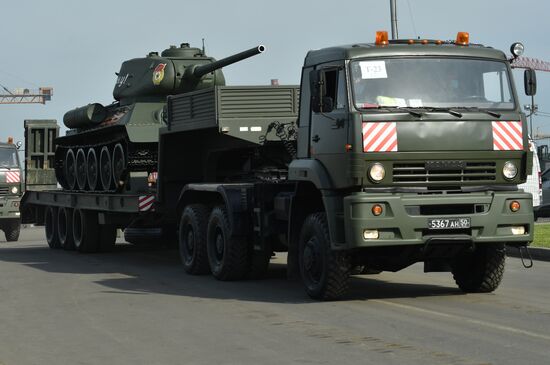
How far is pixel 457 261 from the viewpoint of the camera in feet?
42.4

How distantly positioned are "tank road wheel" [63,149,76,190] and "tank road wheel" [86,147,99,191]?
1.32 metres

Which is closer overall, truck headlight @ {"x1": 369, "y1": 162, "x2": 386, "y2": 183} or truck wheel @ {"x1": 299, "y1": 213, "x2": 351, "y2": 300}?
truck headlight @ {"x1": 369, "y1": 162, "x2": 386, "y2": 183}

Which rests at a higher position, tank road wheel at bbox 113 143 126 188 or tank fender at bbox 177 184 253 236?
tank road wheel at bbox 113 143 126 188

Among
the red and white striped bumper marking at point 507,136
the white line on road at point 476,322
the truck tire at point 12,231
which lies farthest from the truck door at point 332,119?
the truck tire at point 12,231

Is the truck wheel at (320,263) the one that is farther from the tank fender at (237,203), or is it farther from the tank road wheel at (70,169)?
the tank road wheel at (70,169)

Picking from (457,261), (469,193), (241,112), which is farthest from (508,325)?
(241,112)

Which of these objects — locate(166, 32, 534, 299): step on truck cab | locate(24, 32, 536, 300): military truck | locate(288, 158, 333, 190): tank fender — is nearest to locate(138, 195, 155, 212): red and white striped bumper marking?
locate(24, 32, 536, 300): military truck

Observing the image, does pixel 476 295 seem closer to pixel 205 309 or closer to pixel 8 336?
pixel 205 309

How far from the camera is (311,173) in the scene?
12.0 metres

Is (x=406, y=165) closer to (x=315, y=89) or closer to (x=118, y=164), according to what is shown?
(x=315, y=89)

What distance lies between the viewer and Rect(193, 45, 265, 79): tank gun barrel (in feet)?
59.9

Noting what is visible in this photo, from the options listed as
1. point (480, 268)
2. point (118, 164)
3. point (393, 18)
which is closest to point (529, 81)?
point (480, 268)

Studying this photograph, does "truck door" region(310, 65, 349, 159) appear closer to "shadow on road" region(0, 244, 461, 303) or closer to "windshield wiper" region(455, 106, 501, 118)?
"windshield wiper" region(455, 106, 501, 118)

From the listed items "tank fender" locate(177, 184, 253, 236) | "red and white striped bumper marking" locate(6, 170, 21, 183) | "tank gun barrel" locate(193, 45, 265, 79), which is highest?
"tank gun barrel" locate(193, 45, 265, 79)
